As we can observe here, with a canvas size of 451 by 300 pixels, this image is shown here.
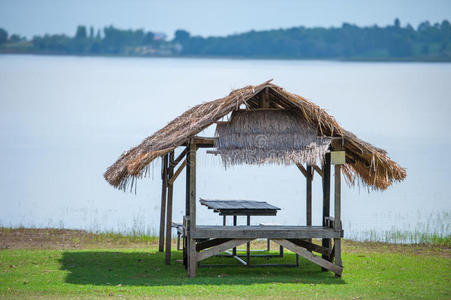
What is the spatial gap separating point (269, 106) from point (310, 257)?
2585 mm

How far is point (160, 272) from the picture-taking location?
12594 millimetres

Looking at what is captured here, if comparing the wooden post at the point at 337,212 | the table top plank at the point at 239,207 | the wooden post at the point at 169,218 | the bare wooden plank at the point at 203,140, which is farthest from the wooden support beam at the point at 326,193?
the wooden post at the point at 169,218

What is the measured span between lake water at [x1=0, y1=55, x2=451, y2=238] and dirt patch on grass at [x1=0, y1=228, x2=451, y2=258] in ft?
6.71

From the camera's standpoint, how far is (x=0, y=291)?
10711 millimetres

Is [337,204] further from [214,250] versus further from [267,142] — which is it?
[214,250]

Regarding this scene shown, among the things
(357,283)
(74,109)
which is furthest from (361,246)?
(74,109)

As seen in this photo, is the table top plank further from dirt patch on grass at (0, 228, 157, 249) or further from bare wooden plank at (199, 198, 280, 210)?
dirt patch on grass at (0, 228, 157, 249)

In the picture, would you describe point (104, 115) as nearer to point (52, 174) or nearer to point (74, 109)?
point (74, 109)

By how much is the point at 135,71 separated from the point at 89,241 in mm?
88958

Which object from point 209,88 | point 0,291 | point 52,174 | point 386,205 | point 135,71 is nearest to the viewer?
point 0,291

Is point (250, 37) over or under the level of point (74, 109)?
over

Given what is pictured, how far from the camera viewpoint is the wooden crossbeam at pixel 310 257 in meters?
12.1

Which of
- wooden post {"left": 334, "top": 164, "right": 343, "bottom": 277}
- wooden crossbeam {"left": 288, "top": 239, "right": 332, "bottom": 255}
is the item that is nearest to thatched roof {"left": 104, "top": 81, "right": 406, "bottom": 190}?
wooden post {"left": 334, "top": 164, "right": 343, "bottom": 277}

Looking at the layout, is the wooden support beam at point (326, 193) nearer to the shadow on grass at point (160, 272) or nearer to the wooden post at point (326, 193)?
the wooden post at point (326, 193)
